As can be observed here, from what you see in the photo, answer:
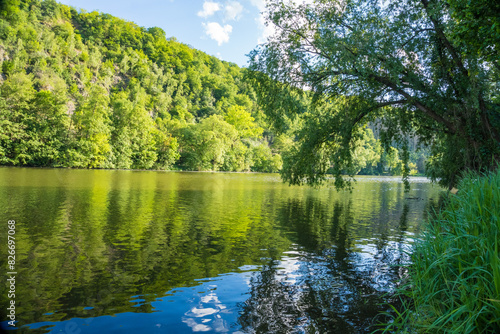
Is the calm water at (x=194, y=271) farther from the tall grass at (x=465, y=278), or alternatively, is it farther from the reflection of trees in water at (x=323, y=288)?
the tall grass at (x=465, y=278)

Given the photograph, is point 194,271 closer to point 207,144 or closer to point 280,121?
point 280,121

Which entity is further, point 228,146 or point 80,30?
point 80,30

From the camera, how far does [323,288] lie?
689 cm

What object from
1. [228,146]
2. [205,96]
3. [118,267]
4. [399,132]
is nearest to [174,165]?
[228,146]

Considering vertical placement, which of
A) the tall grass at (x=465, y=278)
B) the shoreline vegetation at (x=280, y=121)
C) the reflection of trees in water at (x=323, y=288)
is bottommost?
the reflection of trees in water at (x=323, y=288)

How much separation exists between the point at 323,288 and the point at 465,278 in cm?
335

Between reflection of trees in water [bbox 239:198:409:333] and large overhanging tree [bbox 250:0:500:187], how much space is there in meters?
5.00

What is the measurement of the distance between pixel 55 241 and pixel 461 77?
14.5 m

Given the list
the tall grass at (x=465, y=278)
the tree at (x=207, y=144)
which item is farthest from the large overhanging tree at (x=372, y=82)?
the tree at (x=207, y=144)

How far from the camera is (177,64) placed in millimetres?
141375

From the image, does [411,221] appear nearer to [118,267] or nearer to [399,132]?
[399,132]

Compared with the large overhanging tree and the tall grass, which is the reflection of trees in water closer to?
the tall grass

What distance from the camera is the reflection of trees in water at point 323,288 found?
5.35m

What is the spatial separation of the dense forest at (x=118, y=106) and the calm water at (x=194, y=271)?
4681 millimetres
